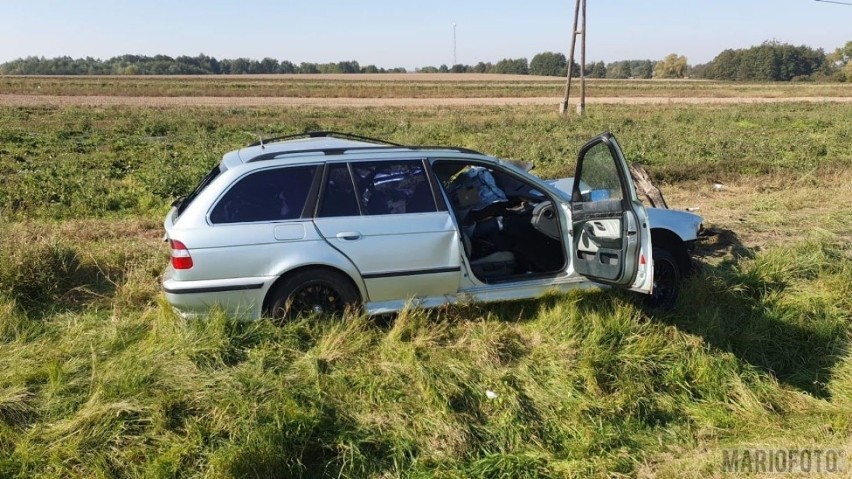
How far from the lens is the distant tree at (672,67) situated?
128375 mm

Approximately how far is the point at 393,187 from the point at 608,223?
5.58ft

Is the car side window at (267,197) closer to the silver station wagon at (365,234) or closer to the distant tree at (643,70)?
the silver station wagon at (365,234)

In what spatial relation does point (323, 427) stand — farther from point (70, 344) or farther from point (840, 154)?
point (840, 154)

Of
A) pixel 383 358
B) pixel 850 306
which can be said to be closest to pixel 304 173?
pixel 383 358

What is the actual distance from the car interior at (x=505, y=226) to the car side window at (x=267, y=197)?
1.15m

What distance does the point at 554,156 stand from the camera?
13.4m

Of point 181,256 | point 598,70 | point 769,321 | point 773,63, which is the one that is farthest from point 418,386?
point 598,70

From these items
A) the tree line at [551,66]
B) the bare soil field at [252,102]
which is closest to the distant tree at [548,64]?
the tree line at [551,66]

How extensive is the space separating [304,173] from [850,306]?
510cm

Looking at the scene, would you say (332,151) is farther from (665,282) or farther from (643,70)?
(643,70)

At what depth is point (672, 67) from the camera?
426 feet

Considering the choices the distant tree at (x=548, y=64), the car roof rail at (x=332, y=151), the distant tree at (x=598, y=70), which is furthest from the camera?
the distant tree at (x=598, y=70)

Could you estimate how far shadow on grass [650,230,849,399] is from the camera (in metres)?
4.93
